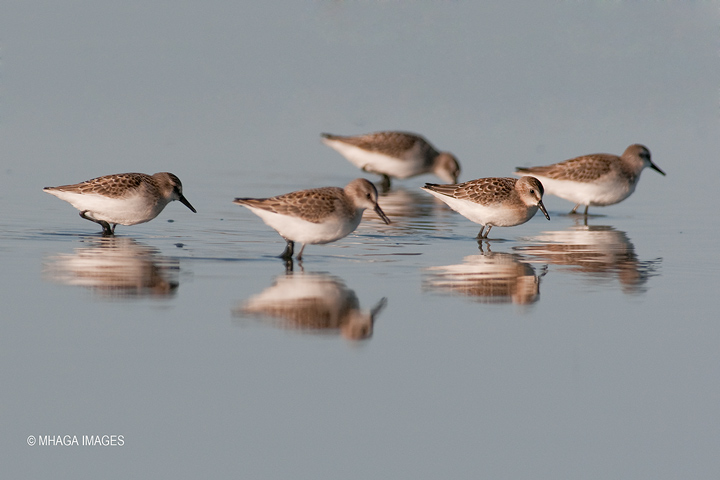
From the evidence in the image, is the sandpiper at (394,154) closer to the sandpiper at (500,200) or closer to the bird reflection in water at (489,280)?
the sandpiper at (500,200)

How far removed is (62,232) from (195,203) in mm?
4215

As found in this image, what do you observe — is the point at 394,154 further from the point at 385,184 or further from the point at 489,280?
the point at 489,280

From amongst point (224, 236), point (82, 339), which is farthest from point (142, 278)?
point (224, 236)

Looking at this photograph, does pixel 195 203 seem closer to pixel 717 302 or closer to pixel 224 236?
pixel 224 236

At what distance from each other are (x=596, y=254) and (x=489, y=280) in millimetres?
3050

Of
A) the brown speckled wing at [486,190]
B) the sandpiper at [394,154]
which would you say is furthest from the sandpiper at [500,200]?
the sandpiper at [394,154]

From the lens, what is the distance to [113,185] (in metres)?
14.9

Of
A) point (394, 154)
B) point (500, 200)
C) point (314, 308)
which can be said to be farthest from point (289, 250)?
point (394, 154)

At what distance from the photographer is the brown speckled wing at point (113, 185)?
14.8 metres

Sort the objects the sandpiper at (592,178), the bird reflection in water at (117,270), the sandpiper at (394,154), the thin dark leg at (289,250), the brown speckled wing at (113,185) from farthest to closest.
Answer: the sandpiper at (394,154) → the sandpiper at (592,178) → the brown speckled wing at (113,185) → the thin dark leg at (289,250) → the bird reflection in water at (117,270)

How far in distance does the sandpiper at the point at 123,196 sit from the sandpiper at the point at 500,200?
14.4 feet

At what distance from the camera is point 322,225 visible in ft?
42.4

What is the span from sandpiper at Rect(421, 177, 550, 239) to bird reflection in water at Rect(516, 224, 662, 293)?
58 cm

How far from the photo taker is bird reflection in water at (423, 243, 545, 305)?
456 inches
